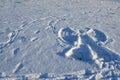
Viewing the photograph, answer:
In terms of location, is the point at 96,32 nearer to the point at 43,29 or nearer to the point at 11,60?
the point at 43,29

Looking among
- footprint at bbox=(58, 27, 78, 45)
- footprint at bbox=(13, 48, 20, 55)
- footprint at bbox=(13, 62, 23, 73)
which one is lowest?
footprint at bbox=(13, 62, 23, 73)

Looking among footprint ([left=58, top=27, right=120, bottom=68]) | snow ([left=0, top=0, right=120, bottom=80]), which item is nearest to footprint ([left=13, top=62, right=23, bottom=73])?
snow ([left=0, top=0, right=120, bottom=80])

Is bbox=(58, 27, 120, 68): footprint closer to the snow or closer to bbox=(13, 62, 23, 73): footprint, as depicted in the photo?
the snow

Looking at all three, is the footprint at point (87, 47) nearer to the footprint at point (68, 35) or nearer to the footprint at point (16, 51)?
the footprint at point (68, 35)

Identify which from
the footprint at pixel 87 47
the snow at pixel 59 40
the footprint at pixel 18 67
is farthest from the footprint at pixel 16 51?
the footprint at pixel 87 47

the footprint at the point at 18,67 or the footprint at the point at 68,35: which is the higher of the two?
the footprint at the point at 68,35

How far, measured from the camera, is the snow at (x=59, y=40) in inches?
119

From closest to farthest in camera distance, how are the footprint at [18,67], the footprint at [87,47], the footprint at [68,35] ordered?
the footprint at [18,67]
the footprint at [87,47]
the footprint at [68,35]

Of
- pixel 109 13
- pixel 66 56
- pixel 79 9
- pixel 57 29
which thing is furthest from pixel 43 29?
pixel 109 13

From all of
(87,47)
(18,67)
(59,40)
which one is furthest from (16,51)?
(87,47)

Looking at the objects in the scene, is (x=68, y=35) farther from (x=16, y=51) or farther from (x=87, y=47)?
(x=16, y=51)

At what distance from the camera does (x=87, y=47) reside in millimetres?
3523

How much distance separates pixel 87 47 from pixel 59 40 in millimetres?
474

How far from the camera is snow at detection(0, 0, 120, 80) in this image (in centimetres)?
302
